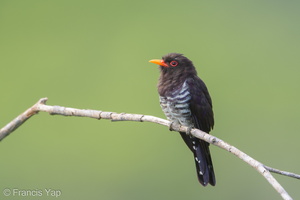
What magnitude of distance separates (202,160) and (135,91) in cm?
365

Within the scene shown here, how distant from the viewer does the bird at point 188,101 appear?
4.92m

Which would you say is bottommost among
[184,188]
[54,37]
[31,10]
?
[184,188]

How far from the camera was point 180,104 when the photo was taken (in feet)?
16.2

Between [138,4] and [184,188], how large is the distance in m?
4.84

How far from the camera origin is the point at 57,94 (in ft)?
27.1

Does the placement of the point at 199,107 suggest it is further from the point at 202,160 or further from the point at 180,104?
the point at 202,160

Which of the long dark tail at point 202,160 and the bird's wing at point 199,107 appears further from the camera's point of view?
the long dark tail at point 202,160

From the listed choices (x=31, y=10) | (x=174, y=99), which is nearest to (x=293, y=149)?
(x=174, y=99)

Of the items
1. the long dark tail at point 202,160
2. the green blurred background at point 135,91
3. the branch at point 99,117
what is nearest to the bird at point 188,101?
the long dark tail at point 202,160

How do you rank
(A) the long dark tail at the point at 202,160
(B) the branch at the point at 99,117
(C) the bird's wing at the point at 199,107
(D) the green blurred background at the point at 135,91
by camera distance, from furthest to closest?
1. (D) the green blurred background at the point at 135,91
2. (A) the long dark tail at the point at 202,160
3. (C) the bird's wing at the point at 199,107
4. (B) the branch at the point at 99,117

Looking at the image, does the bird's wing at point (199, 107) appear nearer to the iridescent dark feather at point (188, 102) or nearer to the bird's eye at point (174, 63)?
the iridescent dark feather at point (188, 102)

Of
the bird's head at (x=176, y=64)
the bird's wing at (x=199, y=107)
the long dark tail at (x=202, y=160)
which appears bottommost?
the long dark tail at (x=202, y=160)

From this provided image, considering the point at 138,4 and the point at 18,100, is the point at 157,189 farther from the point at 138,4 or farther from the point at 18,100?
the point at 138,4

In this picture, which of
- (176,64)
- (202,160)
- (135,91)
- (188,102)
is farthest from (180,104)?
(135,91)
